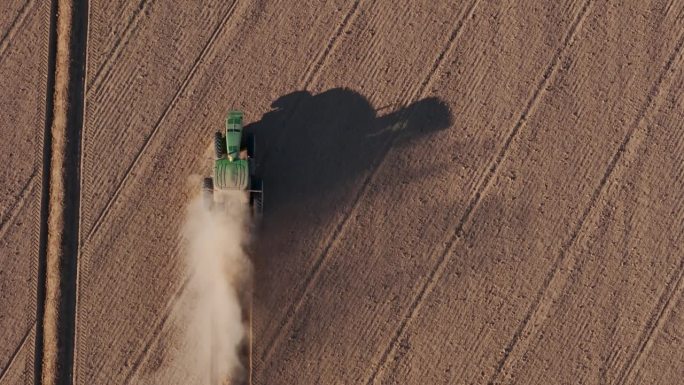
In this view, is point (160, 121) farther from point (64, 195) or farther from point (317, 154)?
point (317, 154)

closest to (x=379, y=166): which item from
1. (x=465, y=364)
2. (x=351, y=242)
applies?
(x=351, y=242)

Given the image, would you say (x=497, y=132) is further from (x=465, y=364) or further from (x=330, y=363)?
(x=330, y=363)

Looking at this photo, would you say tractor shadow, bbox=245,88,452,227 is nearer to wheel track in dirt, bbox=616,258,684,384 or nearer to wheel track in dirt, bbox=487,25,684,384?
wheel track in dirt, bbox=487,25,684,384

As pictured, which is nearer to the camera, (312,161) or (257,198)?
(257,198)

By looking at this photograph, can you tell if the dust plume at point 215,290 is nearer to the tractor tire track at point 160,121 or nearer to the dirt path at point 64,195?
the tractor tire track at point 160,121

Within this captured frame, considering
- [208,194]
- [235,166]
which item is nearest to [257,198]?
[235,166]

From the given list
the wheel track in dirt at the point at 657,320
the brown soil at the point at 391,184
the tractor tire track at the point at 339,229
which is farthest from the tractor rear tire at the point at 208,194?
the wheel track in dirt at the point at 657,320
